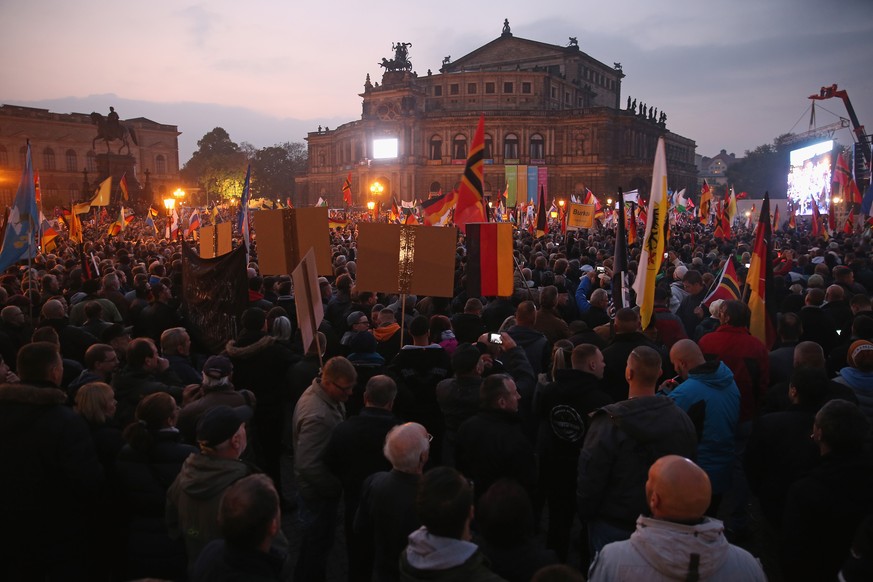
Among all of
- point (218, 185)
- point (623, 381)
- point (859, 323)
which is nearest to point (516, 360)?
point (623, 381)

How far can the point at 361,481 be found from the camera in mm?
4160

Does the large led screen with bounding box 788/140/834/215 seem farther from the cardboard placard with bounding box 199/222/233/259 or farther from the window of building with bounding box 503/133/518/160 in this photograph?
the cardboard placard with bounding box 199/222/233/259

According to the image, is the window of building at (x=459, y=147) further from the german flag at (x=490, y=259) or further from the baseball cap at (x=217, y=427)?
the baseball cap at (x=217, y=427)

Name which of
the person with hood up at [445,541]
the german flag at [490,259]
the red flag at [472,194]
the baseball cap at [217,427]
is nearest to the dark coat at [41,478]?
the baseball cap at [217,427]

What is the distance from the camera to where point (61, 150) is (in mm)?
71750

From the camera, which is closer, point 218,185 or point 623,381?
point 623,381

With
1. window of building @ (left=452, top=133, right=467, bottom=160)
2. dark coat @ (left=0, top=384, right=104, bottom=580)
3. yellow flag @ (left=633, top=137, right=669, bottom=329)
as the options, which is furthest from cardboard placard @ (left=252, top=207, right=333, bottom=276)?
window of building @ (left=452, top=133, right=467, bottom=160)

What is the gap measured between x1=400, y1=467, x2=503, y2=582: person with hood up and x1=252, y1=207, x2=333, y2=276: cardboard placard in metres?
5.57

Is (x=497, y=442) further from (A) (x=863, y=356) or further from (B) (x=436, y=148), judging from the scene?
(B) (x=436, y=148)

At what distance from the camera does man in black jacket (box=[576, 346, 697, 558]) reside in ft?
11.7

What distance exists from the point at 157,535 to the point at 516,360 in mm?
3117

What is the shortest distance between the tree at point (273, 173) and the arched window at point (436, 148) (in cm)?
3919

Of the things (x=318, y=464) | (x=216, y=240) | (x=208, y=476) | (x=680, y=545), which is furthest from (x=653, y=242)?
(x=216, y=240)

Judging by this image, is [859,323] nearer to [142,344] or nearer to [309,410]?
[309,410]
